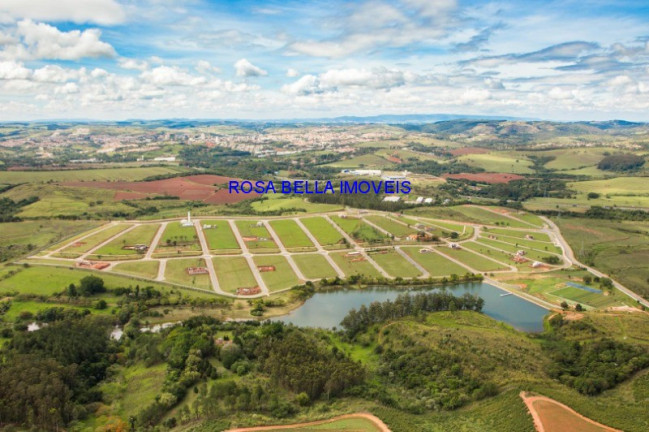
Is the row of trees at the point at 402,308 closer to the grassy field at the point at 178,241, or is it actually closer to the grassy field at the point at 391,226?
the grassy field at the point at 391,226

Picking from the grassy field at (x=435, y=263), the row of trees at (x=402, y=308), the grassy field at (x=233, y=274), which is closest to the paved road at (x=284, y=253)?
the grassy field at (x=233, y=274)

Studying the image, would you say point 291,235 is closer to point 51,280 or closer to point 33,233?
point 51,280

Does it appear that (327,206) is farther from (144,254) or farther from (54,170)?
(54,170)

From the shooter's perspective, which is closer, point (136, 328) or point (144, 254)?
point (136, 328)

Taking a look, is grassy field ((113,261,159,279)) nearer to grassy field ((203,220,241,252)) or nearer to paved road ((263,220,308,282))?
grassy field ((203,220,241,252))

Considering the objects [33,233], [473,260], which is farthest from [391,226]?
[33,233]

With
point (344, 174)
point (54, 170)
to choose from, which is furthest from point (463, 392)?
point (54, 170)
